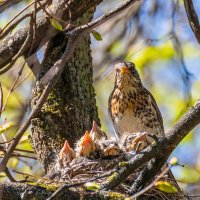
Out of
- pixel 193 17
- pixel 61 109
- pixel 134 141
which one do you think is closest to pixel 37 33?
pixel 61 109

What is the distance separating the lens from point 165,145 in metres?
3.43

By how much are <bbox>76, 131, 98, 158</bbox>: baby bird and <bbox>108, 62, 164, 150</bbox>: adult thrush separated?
96 cm

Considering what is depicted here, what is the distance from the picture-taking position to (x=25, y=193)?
10.8 feet

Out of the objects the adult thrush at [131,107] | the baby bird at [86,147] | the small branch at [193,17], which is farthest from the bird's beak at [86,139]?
the small branch at [193,17]

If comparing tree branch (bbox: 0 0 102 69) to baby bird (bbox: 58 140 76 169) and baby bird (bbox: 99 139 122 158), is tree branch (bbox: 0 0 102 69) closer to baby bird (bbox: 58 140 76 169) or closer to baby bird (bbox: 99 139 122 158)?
baby bird (bbox: 58 140 76 169)

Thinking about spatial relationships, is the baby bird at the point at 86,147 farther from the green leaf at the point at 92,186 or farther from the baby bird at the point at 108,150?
the green leaf at the point at 92,186

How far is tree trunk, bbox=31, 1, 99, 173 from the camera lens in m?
4.72

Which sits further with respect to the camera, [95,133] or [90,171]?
[95,133]

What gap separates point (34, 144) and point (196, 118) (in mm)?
1685

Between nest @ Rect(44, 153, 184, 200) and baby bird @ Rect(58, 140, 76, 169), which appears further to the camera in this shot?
baby bird @ Rect(58, 140, 76, 169)

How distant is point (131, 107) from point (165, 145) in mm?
2362

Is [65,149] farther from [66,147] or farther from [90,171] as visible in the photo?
[90,171]

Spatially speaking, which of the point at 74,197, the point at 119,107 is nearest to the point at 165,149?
the point at 74,197

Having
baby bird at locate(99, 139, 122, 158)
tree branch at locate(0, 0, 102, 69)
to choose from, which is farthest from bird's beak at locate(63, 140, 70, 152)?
tree branch at locate(0, 0, 102, 69)
